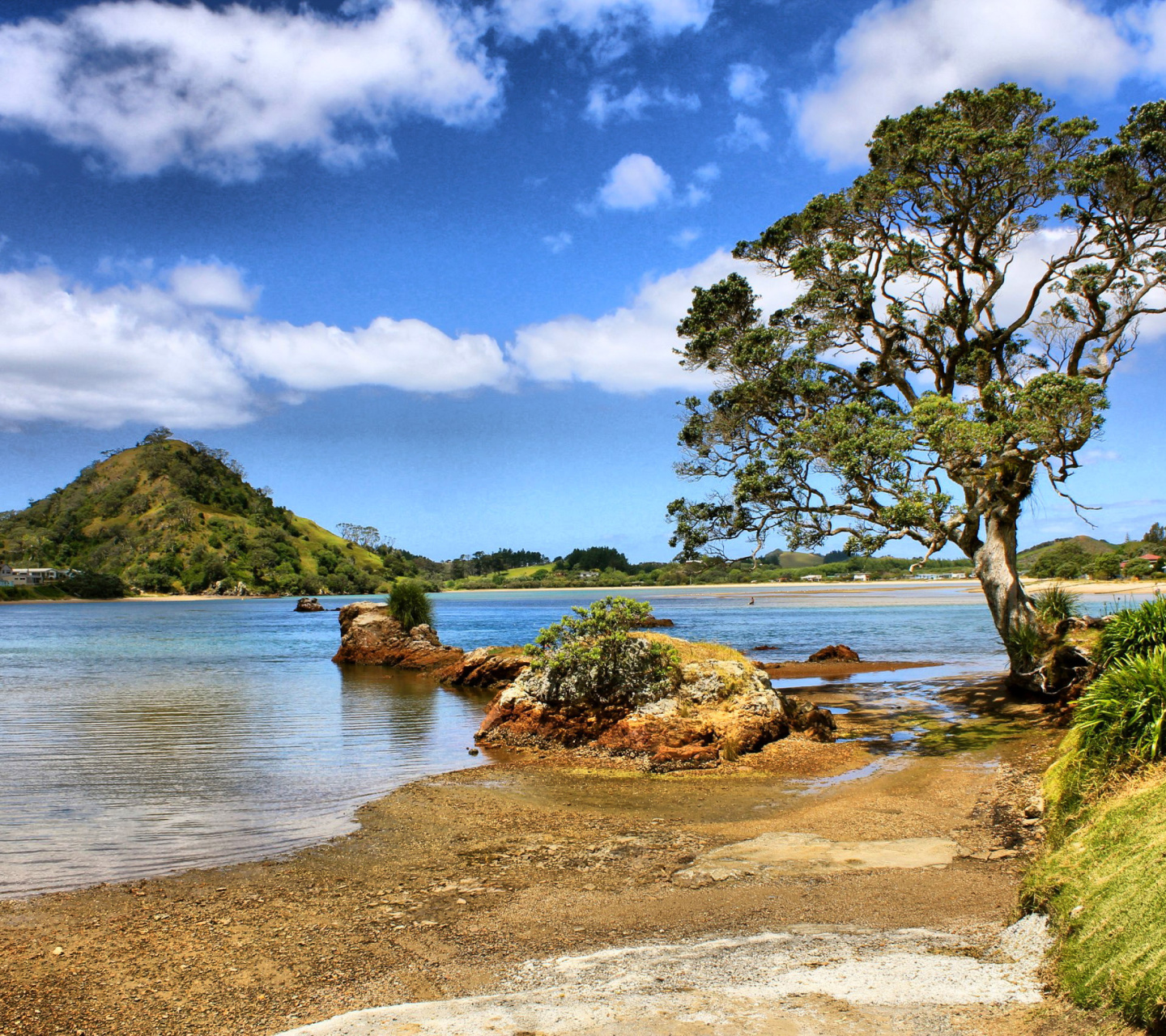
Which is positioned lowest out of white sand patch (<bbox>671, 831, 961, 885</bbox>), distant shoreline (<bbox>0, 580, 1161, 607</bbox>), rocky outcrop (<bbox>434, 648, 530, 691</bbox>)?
distant shoreline (<bbox>0, 580, 1161, 607</bbox>)

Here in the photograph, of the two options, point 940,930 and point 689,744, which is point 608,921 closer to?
point 940,930

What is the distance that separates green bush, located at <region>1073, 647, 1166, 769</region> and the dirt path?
4.67 ft

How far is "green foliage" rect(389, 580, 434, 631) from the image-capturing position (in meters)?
36.1

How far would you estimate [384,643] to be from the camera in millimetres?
33688

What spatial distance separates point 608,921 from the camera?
619 centimetres

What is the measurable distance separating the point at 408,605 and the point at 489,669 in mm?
12421

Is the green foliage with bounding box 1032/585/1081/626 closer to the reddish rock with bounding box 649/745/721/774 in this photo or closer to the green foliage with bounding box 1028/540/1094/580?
the reddish rock with bounding box 649/745/721/774

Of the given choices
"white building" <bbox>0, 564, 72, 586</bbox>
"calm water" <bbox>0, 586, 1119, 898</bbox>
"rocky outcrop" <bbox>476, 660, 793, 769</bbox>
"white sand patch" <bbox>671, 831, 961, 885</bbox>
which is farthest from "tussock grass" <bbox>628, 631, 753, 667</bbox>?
"white building" <bbox>0, 564, 72, 586</bbox>

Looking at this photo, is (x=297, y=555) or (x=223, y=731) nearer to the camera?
(x=223, y=731)

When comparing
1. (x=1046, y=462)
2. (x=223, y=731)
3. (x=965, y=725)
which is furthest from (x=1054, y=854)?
(x=223, y=731)

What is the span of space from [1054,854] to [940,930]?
3.54ft

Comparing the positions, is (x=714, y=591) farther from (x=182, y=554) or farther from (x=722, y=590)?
(x=182, y=554)

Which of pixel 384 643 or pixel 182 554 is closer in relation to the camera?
pixel 384 643

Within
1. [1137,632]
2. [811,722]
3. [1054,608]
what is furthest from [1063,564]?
[1137,632]
